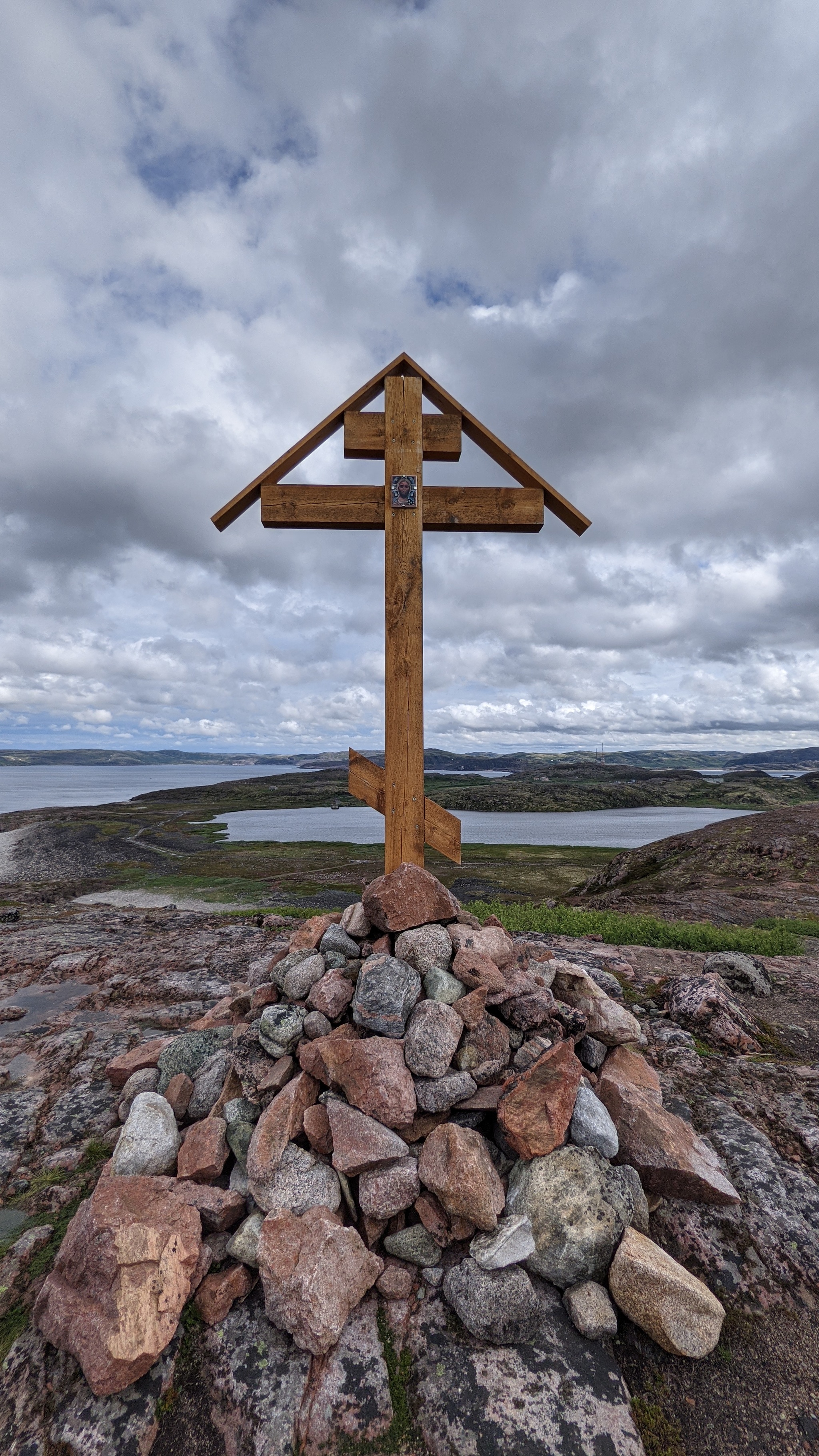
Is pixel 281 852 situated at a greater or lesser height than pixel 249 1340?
lesser

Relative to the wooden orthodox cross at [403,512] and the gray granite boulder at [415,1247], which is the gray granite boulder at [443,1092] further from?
the wooden orthodox cross at [403,512]

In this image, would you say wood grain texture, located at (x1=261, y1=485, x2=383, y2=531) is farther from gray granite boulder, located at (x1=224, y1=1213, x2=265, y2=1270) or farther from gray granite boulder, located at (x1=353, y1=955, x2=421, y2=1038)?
gray granite boulder, located at (x1=224, y1=1213, x2=265, y2=1270)

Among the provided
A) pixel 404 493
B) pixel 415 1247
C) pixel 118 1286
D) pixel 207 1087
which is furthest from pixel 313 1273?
pixel 404 493

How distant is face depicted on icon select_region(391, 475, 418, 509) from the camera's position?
601cm

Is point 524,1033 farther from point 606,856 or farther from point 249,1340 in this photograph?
point 606,856

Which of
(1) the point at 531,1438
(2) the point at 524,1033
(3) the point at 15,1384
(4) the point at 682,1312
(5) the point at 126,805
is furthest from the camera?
(5) the point at 126,805

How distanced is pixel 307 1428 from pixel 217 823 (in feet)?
329

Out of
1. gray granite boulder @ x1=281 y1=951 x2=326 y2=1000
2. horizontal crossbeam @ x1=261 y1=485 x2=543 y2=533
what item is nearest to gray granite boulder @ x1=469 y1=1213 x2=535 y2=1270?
gray granite boulder @ x1=281 y1=951 x2=326 y2=1000

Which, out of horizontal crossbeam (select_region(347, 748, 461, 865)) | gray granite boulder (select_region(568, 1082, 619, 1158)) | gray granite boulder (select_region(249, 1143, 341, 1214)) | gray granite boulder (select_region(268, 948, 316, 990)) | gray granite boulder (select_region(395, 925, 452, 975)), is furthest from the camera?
horizontal crossbeam (select_region(347, 748, 461, 865))

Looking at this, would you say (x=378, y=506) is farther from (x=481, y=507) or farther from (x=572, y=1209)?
(x=572, y=1209)

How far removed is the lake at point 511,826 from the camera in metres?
78.7

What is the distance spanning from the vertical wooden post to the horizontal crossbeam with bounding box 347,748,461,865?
0.32 ft

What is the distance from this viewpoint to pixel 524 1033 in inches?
193

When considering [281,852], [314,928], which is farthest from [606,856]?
[314,928]
